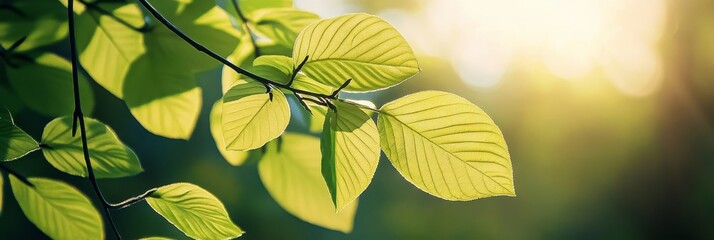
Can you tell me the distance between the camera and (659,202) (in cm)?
600

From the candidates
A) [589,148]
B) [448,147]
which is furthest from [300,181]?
[589,148]

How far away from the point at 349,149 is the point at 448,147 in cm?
4

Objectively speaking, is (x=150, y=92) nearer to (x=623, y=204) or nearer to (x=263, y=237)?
(x=263, y=237)

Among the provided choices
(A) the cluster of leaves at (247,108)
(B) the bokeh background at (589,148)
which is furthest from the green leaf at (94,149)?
(B) the bokeh background at (589,148)

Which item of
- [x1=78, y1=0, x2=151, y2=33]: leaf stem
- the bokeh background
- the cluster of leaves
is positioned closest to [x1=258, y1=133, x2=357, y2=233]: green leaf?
the cluster of leaves

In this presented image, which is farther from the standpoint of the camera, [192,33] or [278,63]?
[192,33]

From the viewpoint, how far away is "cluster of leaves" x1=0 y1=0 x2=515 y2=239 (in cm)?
24

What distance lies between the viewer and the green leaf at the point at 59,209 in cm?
36

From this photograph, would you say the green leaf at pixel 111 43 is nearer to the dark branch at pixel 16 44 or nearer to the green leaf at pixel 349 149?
the dark branch at pixel 16 44

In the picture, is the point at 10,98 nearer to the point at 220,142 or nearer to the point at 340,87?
the point at 220,142

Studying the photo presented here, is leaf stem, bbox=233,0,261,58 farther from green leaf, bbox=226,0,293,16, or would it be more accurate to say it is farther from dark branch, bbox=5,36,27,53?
dark branch, bbox=5,36,27,53

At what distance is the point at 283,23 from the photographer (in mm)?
408

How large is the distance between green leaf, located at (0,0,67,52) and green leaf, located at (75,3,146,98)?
0.02 m

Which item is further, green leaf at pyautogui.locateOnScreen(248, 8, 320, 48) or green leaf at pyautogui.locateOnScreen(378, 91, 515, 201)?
green leaf at pyautogui.locateOnScreen(248, 8, 320, 48)
